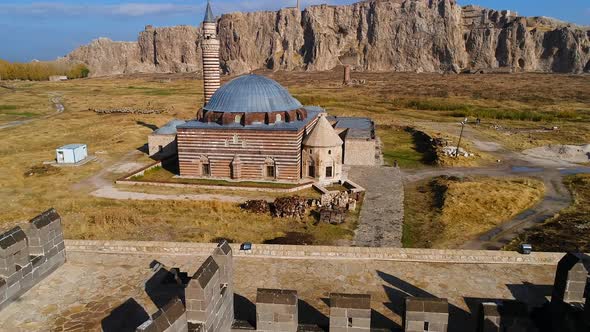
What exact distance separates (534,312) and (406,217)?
15.6 m

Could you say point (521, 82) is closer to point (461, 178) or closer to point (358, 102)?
point (358, 102)

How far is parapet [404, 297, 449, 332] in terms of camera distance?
340 inches

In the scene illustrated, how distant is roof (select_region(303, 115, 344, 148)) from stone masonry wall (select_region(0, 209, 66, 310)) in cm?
2189

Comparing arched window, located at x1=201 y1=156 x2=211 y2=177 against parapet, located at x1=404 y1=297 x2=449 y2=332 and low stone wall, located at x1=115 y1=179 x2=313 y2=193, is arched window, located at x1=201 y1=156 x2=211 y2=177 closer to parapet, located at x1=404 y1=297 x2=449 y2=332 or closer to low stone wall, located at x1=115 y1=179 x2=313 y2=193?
low stone wall, located at x1=115 y1=179 x2=313 y2=193

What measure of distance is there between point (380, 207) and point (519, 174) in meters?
16.0

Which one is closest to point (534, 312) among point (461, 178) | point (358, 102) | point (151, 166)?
point (461, 178)

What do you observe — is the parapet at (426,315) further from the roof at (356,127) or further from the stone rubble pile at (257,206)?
the roof at (356,127)

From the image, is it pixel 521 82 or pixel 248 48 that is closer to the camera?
pixel 521 82

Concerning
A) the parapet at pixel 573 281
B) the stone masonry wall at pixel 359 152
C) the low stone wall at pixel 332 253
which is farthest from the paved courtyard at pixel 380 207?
the parapet at pixel 573 281

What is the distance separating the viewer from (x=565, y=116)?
2562 inches

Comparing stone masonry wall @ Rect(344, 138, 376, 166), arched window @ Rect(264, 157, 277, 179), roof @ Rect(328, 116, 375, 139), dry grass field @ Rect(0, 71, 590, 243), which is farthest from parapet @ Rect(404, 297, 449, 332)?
roof @ Rect(328, 116, 375, 139)

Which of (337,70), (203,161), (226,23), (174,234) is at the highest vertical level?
(226,23)

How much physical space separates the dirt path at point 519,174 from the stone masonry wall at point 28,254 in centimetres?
1908

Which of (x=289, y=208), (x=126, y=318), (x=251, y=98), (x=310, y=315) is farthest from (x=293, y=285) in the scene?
(x=251, y=98)
